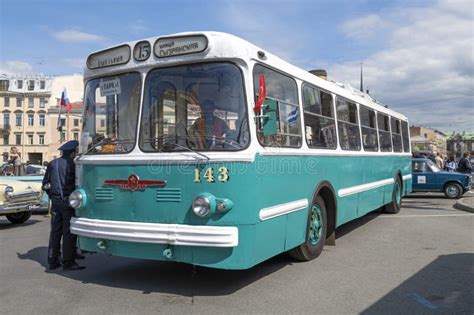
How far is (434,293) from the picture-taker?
18.5 feet

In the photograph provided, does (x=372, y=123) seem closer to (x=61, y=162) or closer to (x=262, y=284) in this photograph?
Result: (x=262, y=284)

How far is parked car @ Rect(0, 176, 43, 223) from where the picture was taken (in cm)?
1136

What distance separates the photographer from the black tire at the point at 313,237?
6.90 metres

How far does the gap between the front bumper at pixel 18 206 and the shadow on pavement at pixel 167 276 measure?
14.6 ft

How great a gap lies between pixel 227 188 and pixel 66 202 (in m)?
2.87

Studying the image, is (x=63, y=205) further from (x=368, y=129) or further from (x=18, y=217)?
(x=18, y=217)

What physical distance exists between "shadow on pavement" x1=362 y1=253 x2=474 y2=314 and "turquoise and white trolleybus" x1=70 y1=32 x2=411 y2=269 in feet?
4.60

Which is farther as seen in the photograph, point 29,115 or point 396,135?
point 29,115

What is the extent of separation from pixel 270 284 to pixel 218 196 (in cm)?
155

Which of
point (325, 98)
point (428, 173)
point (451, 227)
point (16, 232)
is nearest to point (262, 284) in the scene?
point (325, 98)

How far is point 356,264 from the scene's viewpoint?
23.1ft

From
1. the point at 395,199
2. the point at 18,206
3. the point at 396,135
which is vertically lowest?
the point at 395,199

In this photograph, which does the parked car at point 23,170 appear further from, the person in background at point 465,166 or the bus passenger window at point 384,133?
the person in background at point 465,166

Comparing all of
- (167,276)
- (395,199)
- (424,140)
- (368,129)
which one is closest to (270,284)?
(167,276)
